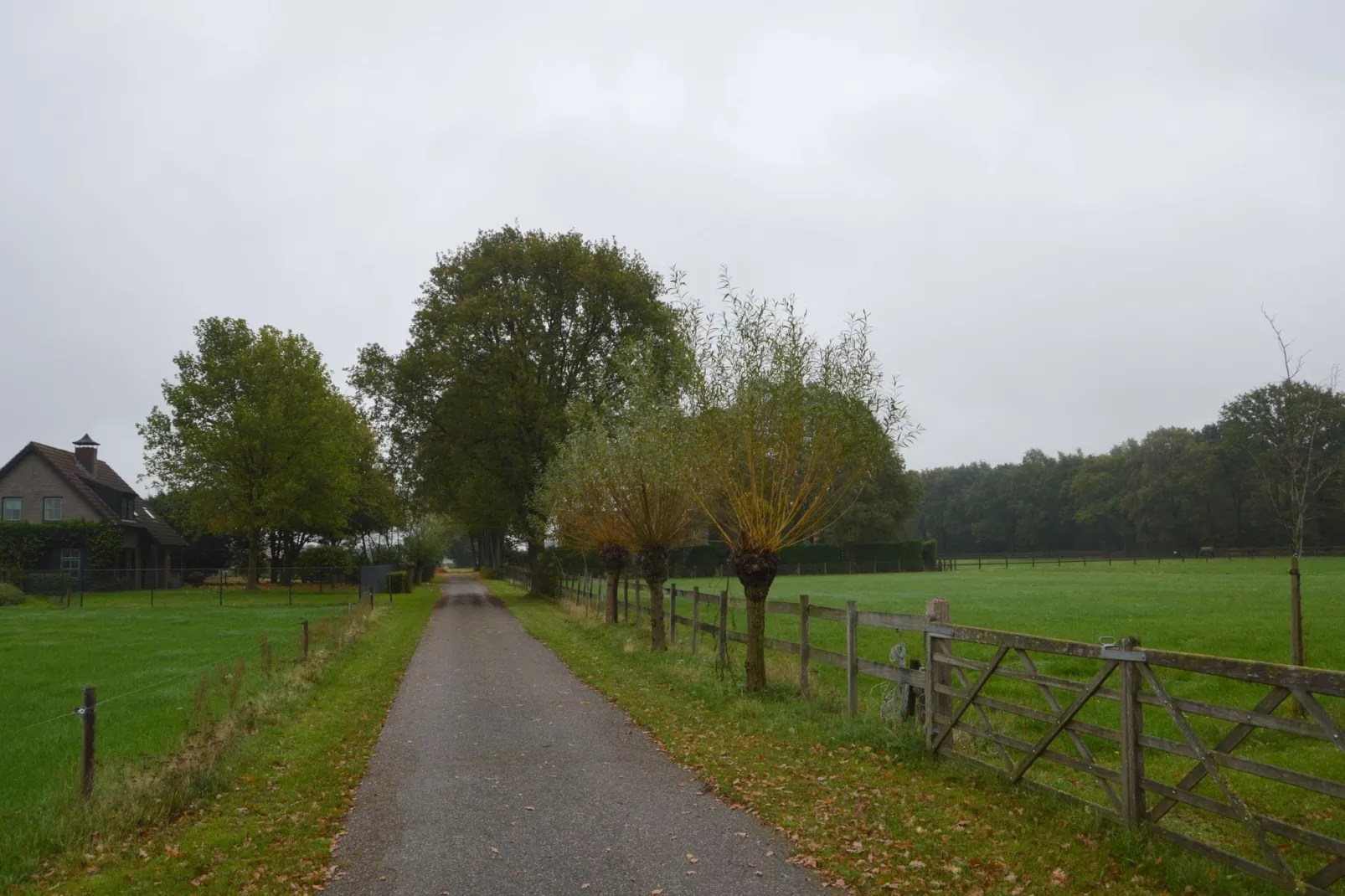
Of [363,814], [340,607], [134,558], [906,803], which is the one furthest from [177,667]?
[134,558]

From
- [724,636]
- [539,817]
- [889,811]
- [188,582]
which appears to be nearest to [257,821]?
[539,817]

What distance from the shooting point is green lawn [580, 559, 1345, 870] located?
27.3 feet

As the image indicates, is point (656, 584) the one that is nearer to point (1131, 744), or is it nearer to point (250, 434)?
point (1131, 744)

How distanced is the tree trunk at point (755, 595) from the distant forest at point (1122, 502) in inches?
2432

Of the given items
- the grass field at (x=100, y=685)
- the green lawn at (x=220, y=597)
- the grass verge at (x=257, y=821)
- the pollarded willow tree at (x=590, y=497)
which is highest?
the pollarded willow tree at (x=590, y=497)

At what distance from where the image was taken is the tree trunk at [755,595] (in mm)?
13328

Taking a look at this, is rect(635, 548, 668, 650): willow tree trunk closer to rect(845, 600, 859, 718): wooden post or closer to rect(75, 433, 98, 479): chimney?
rect(845, 600, 859, 718): wooden post

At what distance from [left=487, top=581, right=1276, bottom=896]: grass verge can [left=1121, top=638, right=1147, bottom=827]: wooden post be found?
0.20 metres

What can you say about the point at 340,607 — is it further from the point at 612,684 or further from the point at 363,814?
the point at 363,814

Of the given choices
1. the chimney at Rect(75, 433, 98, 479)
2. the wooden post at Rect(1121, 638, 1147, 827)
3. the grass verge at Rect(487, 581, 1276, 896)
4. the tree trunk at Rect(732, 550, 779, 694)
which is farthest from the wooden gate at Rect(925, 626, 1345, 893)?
the chimney at Rect(75, 433, 98, 479)

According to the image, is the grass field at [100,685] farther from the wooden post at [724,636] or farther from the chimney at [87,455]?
the chimney at [87,455]

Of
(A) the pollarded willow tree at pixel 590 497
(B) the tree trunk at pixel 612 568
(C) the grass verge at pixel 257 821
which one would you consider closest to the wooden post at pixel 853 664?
(C) the grass verge at pixel 257 821

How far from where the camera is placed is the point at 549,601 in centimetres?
4197

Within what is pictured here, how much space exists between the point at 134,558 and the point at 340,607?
2848cm
